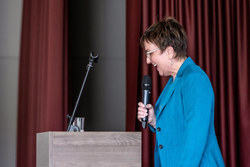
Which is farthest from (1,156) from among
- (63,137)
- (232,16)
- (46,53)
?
(232,16)

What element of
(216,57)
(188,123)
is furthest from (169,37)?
(216,57)

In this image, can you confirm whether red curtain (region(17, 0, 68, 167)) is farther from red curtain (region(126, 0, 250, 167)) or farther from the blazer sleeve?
the blazer sleeve

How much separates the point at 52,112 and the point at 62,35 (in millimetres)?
599

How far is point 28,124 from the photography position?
3.21 meters

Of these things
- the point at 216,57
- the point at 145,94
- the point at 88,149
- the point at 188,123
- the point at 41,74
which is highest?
the point at 216,57

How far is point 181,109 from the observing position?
172 centimetres

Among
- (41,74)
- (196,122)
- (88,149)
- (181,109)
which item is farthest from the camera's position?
(41,74)

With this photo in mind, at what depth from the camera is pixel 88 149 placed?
6.79 feet

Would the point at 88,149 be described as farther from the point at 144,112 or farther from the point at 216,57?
the point at 216,57

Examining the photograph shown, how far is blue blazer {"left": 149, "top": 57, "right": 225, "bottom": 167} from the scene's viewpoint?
1600mm

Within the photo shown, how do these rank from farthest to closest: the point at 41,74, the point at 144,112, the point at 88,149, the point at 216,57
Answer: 1. the point at 41,74
2. the point at 216,57
3. the point at 88,149
4. the point at 144,112

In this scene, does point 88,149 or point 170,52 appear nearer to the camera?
point 170,52

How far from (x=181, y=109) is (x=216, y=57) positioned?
1.47 m

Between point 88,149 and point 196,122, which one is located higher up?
point 196,122
